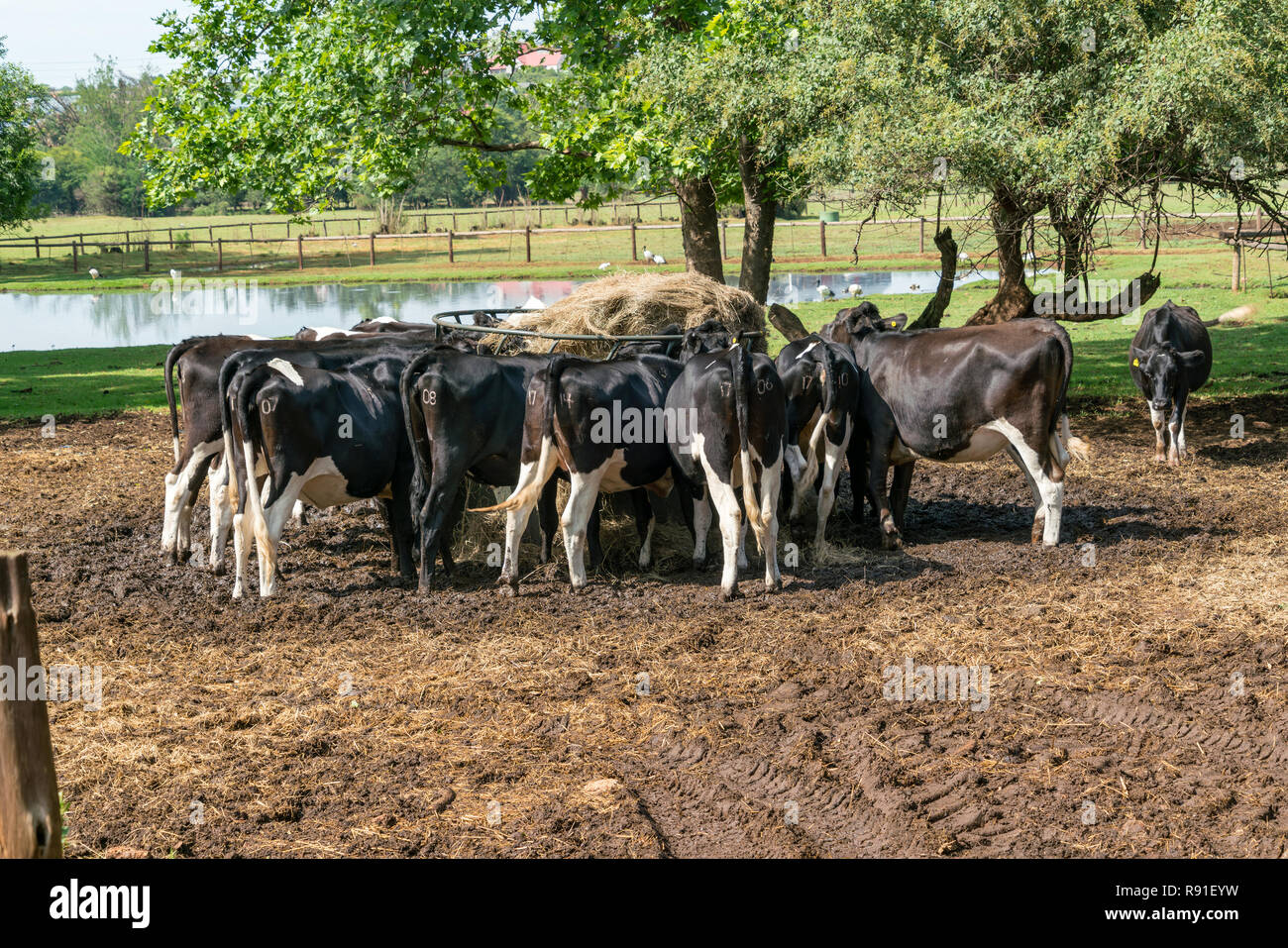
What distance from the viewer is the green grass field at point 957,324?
17.4m

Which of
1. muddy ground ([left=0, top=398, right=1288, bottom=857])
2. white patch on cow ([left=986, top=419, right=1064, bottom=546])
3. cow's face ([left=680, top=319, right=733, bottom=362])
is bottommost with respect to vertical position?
muddy ground ([left=0, top=398, right=1288, bottom=857])

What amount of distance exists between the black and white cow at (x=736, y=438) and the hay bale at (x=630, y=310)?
6.04ft

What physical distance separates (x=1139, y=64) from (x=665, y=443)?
642cm

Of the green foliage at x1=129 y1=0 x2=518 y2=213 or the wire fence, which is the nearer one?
the green foliage at x1=129 y1=0 x2=518 y2=213

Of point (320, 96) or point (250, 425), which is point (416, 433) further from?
point (320, 96)

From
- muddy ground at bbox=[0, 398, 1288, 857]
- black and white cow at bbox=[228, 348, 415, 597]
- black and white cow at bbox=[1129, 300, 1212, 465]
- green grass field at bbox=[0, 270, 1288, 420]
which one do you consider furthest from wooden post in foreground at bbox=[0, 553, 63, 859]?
green grass field at bbox=[0, 270, 1288, 420]

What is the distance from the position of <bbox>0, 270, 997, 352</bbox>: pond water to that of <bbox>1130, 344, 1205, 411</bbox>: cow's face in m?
15.9

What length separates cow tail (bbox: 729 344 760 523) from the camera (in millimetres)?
8648

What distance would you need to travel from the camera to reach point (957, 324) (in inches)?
911

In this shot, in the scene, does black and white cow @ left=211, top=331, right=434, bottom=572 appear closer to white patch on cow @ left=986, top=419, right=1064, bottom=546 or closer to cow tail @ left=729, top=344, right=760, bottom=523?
cow tail @ left=729, top=344, right=760, bottom=523

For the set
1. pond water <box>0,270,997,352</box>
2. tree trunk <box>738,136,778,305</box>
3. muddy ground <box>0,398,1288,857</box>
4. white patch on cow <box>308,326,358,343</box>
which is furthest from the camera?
pond water <box>0,270,997,352</box>

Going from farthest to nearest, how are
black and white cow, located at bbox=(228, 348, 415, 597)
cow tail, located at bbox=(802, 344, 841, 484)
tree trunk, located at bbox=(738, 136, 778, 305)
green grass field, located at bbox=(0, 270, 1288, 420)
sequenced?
green grass field, located at bbox=(0, 270, 1288, 420), tree trunk, located at bbox=(738, 136, 778, 305), cow tail, located at bbox=(802, 344, 841, 484), black and white cow, located at bbox=(228, 348, 415, 597)

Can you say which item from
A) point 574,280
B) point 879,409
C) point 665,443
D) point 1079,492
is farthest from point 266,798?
point 574,280

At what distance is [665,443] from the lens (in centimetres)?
936
